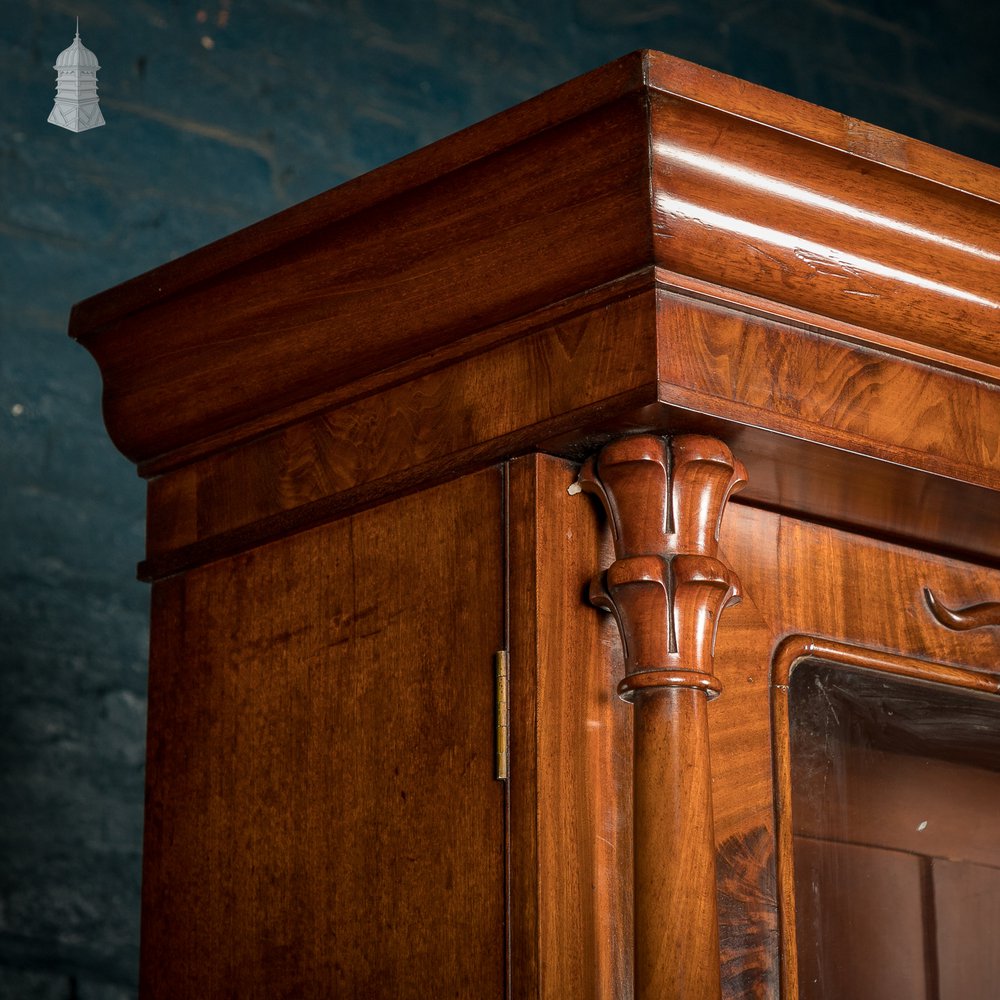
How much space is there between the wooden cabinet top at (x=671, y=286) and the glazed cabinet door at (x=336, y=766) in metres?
0.10

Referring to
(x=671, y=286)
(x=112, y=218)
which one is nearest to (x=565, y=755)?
(x=671, y=286)

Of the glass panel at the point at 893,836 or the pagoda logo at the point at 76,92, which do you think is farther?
the pagoda logo at the point at 76,92

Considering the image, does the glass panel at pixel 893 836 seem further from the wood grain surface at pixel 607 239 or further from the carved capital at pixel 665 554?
the wood grain surface at pixel 607 239

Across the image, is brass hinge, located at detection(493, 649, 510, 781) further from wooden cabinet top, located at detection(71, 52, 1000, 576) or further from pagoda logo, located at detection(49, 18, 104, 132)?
pagoda logo, located at detection(49, 18, 104, 132)

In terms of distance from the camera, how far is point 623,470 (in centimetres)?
116

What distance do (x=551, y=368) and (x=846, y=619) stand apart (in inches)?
11.4

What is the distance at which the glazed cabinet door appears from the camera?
1.16m

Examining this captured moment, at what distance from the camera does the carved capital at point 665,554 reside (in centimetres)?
113

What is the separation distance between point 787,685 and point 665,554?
0.16 metres

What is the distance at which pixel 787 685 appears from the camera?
4.06 ft

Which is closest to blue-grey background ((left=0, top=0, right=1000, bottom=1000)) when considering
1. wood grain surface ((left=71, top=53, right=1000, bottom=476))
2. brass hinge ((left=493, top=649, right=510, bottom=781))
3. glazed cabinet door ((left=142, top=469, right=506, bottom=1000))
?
glazed cabinet door ((left=142, top=469, right=506, bottom=1000))

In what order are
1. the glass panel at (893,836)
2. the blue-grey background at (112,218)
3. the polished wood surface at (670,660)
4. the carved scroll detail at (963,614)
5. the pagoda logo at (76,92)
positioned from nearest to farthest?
the polished wood surface at (670,660) → the glass panel at (893,836) → the carved scroll detail at (963,614) → the blue-grey background at (112,218) → the pagoda logo at (76,92)

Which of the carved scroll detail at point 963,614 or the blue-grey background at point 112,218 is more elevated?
the blue-grey background at point 112,218

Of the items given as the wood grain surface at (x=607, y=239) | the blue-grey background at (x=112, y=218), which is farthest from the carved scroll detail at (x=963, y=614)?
the blue-grey background at (x=112, y=218)
